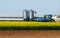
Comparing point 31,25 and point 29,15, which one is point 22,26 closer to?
point 31,25

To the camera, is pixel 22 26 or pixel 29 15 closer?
pixel 22 26

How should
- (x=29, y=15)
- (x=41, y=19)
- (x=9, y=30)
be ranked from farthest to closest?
(x=29, y=15) → (x=41, y=19) → (x=9, y=30)

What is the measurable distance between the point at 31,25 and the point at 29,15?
1450 centimetres

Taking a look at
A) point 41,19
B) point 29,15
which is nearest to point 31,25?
point 41,19

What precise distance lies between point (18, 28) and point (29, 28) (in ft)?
2.47

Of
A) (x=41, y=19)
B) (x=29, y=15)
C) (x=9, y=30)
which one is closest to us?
(x=9, y=30)

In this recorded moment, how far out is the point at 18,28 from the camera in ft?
52.9

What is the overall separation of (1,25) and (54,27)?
367cm

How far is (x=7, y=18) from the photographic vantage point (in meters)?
30.8

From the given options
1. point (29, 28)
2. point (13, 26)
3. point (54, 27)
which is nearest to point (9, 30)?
point (13, 26)

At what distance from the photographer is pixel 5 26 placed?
631 inches

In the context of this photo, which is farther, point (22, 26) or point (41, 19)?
point (41, 19)

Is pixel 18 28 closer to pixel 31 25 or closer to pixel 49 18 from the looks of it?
pixel 31 25

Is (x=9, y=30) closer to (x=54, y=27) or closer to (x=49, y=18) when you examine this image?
(x=54, y=27)
